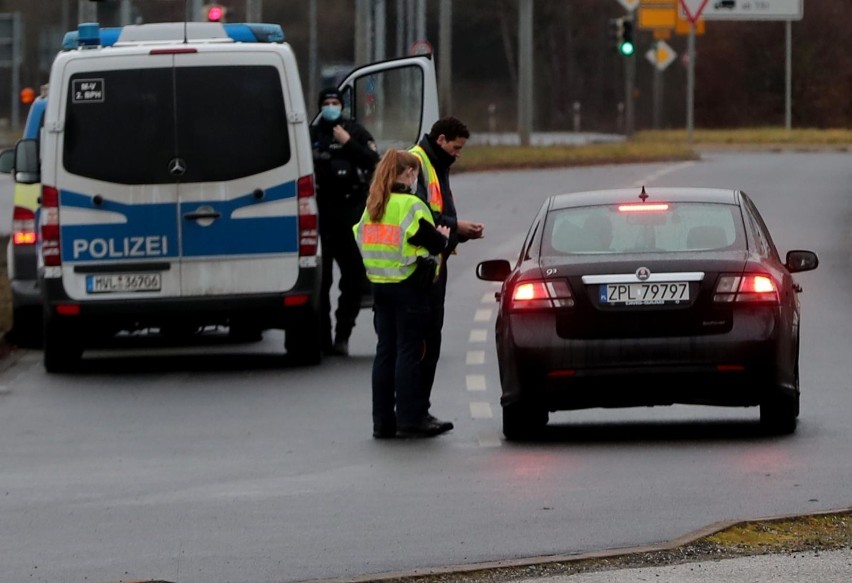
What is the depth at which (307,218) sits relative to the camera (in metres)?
17.4

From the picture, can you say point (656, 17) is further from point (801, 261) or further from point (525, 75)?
point (801, 261)

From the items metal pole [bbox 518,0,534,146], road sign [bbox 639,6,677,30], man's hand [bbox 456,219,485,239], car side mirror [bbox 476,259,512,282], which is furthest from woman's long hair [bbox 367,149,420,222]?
road sign [bbox 639,6,677,30]

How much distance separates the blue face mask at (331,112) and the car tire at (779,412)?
578 centimetres

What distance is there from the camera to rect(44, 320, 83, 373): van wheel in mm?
17578

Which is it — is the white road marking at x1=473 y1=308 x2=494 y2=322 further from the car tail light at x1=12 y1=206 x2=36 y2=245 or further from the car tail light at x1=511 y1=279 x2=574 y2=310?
the car tail light at x1=511 y1=279 x2=574 y2=310

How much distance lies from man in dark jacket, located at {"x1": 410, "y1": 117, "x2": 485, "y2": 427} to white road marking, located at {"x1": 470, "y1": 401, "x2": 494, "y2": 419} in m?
0.76

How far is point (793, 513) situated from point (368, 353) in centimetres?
899

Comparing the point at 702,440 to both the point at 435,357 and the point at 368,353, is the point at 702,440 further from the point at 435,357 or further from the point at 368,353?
the point at 368,353

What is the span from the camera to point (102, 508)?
10867 millimetres

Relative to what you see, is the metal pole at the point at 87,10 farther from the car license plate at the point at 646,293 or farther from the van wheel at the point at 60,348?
the car license plate at the point at 646,293

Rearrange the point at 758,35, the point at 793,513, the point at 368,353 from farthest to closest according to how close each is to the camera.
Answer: the point at 758,35 < the point at 368,353 < the point at 793,513

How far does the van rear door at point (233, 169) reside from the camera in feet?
56.8

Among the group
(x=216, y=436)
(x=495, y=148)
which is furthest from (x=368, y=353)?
(x=495, y=148)

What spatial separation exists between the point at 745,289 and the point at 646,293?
0.51 m
